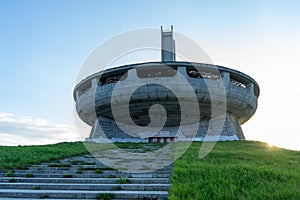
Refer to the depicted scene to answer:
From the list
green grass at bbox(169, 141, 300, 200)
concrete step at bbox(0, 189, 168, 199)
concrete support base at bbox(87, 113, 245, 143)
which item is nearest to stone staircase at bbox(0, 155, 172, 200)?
concrete step at bbox(0, 189, 168, 199)

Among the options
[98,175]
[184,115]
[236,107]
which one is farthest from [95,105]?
[98,175]

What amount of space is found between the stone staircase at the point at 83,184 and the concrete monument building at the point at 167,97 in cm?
1321

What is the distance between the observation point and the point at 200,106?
2095 centimetres

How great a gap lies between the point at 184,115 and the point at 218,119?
8.15ft

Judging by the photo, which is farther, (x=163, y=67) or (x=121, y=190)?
(x=163, y=67)

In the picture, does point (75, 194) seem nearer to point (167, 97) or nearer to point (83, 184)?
point (83, 184)

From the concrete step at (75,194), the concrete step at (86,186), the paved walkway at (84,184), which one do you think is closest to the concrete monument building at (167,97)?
the paved walkway at (84,184)

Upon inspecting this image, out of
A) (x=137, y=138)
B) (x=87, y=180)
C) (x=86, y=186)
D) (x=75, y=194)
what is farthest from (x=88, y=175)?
(x=137, y=138)

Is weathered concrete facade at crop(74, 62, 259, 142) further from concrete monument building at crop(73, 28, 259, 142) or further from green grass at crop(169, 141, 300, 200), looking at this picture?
green grass at crop(169, 141, 300, 200)

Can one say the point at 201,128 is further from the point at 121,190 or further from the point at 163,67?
the point at 121,190

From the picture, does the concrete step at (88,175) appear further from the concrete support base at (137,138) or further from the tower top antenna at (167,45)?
the tower top antenna at (167,45)

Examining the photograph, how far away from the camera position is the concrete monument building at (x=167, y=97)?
1973 cm

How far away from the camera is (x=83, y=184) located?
5.43 m

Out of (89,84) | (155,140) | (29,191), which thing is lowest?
(29,191)
